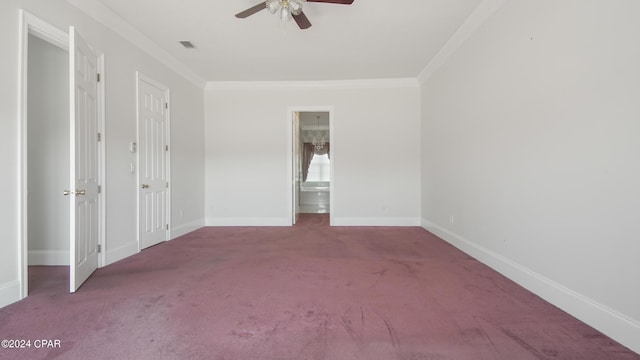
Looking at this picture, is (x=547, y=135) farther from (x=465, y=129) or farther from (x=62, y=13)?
(x=62, y=13)

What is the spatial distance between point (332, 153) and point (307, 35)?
2.43 meters

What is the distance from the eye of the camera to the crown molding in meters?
3.05

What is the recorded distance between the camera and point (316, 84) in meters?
5.73

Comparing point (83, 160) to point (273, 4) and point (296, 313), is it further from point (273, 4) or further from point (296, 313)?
point (296, 313)

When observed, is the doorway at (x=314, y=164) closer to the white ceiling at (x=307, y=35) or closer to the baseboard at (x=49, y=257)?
the white ceiling at (x=307, y=35)

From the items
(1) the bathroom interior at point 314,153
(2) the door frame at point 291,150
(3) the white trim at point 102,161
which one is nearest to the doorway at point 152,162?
(3) the white trim at point 102,161

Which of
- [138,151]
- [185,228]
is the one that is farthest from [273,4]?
[185,228]

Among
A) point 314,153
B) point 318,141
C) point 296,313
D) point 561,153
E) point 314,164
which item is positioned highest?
point 318,141

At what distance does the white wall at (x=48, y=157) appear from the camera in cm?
324

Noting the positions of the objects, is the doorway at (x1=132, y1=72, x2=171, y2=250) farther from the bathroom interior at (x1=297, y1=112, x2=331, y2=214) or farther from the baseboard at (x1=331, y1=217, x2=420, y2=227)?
the bathroom interior at (x1=297, y1=112, x2=331, y2=214)

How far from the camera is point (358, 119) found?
577 centimetres

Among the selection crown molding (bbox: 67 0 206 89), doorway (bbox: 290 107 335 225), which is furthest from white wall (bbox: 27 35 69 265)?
doorway (bbox: 290 107 335 225)

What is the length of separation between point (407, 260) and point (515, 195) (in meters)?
1.38

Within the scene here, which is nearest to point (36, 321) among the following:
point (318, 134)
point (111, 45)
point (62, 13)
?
point (62, 13)
